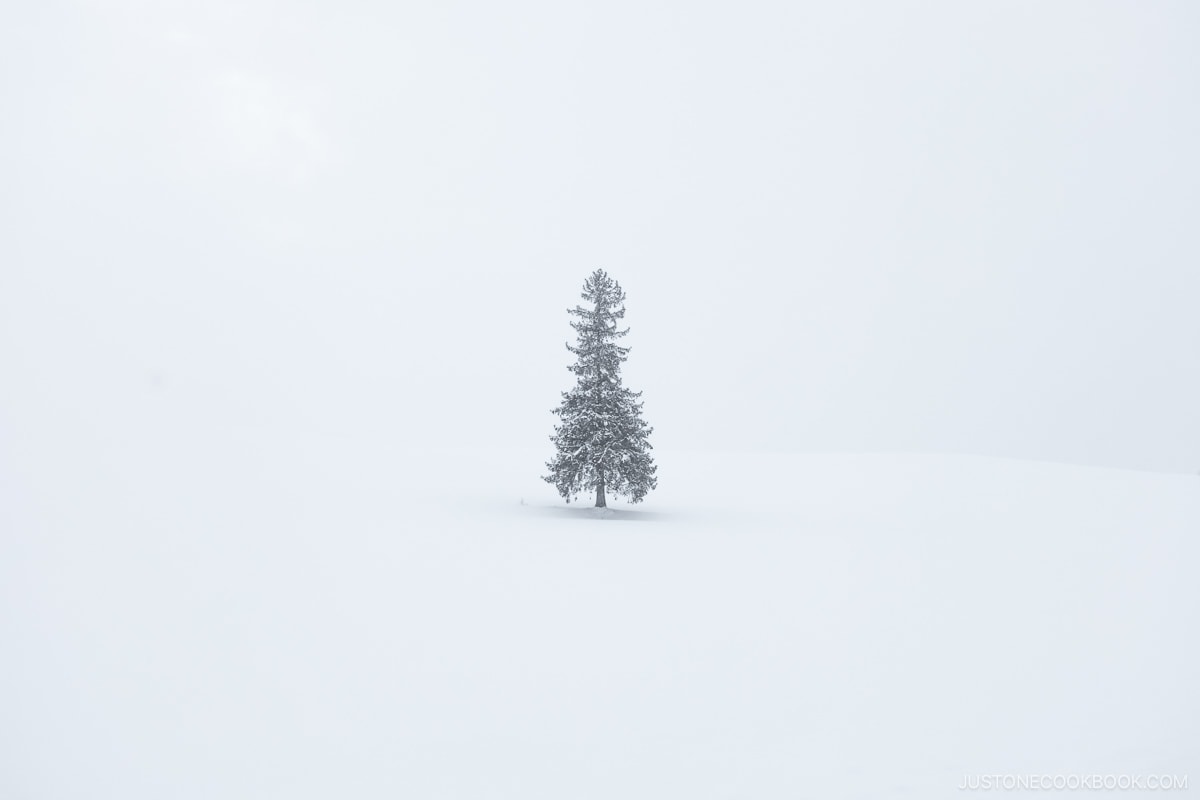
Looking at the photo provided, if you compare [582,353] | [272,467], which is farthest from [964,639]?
[272,467]

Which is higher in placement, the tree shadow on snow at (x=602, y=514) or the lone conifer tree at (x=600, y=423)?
the lone conifer tree at (x=600, y=423)

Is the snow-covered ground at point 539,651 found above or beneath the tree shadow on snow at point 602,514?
beneath

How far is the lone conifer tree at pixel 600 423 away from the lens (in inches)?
1321

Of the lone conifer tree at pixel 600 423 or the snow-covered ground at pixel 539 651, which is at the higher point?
the lone conifer tree at pixel 600 423

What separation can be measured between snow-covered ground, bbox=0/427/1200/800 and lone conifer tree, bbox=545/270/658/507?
5484mm

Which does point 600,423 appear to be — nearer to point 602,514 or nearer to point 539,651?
point 602,514

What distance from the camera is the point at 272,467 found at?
111 feet

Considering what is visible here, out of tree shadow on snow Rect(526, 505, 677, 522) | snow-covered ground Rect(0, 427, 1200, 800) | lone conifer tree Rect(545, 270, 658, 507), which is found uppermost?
lone conifer tree Rect(545, 270, 658, 507)

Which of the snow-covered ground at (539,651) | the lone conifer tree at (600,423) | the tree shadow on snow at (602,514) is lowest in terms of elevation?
the snow-covered ground at (539,651)

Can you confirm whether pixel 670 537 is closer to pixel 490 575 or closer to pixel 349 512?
pixel 490 575

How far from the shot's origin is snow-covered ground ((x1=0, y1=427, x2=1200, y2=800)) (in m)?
9.08

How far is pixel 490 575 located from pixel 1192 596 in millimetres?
18565

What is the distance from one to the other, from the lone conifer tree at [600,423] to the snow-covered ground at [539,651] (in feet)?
18.0

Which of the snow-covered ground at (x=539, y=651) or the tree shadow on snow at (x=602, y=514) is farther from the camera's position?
the tree shadow on snow at (x=602, y=514)
